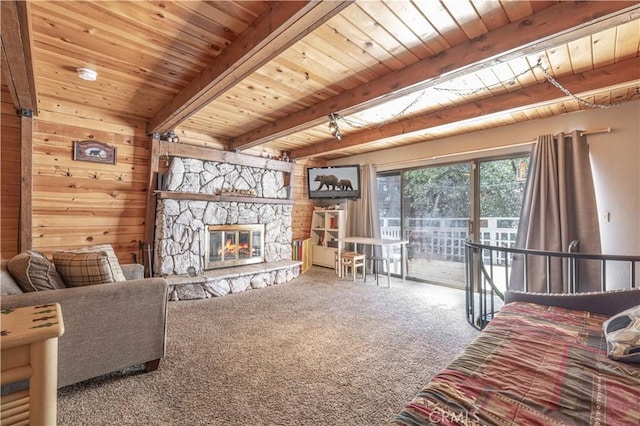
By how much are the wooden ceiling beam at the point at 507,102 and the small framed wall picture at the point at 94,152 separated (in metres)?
3.15

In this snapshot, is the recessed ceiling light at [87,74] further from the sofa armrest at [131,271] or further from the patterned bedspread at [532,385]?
the patterned bedspread at [532,385]

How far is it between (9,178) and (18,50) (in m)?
1.87

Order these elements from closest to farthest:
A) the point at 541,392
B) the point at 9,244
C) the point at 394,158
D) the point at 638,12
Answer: the point at 541,392 → the point at 638,12 → the point at 9,244 → the point at 394,158

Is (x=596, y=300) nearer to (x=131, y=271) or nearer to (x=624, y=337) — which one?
(x=624, y=337)

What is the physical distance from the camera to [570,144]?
327 centimetres

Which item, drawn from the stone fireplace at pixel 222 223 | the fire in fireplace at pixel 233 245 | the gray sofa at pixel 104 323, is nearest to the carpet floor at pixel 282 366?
the gray sofa at pixel 104 323

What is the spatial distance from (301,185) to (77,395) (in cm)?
464

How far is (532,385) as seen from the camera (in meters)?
1.02

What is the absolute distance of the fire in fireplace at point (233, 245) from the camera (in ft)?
14.2

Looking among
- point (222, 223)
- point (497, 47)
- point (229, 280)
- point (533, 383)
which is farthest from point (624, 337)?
point (222, 223)

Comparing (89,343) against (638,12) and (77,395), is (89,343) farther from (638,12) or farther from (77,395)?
(638,12)

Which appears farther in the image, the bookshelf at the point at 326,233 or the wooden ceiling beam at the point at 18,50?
the bookshelf at the point at 326,233

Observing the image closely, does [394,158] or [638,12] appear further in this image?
[394,158]

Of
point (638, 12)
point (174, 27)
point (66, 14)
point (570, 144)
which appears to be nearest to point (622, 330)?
point (638, 12)
